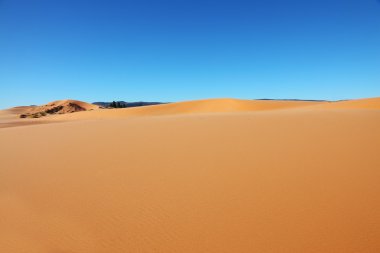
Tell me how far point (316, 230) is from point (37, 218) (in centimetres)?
256

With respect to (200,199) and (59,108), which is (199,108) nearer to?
(200,199)

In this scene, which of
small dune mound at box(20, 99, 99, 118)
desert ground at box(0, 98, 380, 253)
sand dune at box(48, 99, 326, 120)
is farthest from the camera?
small dune mound at box(20, 99, 99, 118)

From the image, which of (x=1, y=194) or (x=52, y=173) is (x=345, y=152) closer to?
(x=52, y=173)

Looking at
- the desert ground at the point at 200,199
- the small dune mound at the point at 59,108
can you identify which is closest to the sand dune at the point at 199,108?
the small dune mound at the point at 59,108

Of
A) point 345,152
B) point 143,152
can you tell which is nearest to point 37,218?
point 143,152

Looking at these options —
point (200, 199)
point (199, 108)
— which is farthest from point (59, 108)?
point (200, 199)

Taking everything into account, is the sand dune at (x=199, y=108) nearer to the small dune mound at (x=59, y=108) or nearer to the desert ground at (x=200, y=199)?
the small dune mound at (x=59, y=108)

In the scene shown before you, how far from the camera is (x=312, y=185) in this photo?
111 inches

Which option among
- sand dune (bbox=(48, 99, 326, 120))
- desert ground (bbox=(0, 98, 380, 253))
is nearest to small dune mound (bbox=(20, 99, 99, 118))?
sand dune (bbox=(48, 99, 326, 120))

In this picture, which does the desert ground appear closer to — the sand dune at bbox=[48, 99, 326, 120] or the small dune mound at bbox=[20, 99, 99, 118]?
the sand dune at bbox=[48, 99, 326, 120]

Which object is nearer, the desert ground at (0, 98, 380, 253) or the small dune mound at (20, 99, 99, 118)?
the desert ground at (0, 98, 380, 253)

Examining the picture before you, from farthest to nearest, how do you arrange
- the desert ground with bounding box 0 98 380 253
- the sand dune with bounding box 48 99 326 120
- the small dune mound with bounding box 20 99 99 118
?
the small dune mound with bounding box 20 99 99 118 < the sand dune with bounding box 48 99 326 120 < the desert ground with bounding box 0 98 380 253

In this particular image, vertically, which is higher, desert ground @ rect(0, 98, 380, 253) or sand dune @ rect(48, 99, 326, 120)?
desert ground @ rect(0, 98, 380, 253)

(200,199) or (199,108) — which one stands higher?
(200,199)
